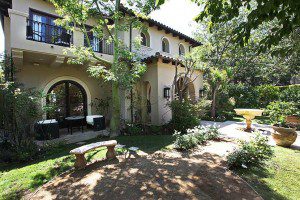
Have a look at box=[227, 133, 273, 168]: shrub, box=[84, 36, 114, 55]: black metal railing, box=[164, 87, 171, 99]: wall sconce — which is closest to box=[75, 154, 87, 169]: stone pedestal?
box=[227, 133, 273, 168]: shrub

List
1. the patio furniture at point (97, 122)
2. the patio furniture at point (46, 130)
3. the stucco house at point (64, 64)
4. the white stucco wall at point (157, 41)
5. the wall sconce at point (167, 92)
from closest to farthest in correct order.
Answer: the patio furniture at point (46, 130)
the stucco house at point (64, 64)
the patio furniture at point (97, 122)
the wall sconce at point (167, 92)
the white stucco wall at point (157, 41)

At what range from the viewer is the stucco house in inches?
337

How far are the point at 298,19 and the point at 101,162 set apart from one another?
5796 millimetres

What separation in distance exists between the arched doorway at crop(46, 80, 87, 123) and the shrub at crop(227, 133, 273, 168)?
9166 millimetres

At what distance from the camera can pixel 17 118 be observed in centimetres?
707

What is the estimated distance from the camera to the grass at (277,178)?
4.04 meters

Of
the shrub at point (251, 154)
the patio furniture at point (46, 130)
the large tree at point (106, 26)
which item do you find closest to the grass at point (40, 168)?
the patio furniture at point (46, 130)

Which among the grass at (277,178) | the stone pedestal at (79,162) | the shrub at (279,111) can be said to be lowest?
the grass at (277,178)

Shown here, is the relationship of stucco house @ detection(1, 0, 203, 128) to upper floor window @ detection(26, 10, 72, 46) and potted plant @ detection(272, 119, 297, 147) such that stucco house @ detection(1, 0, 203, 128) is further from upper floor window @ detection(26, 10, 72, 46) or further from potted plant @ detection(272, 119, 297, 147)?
potted plant @ detection(272, 119, 297, 147)

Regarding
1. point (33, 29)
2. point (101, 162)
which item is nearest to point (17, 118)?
point (101, 162)

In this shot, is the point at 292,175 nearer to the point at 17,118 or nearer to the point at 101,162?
the point at 101,162

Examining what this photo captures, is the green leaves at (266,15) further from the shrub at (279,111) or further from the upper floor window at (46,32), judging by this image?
the upper floor window at (46,32)

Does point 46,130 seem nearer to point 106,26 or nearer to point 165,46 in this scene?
point 106,26

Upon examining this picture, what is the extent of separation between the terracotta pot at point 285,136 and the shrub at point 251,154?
165cm
